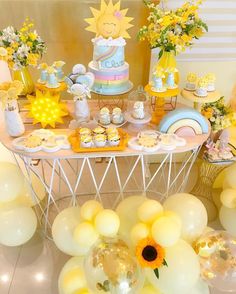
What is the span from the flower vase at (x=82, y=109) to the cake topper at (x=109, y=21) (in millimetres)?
388

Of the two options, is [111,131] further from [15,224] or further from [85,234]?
[15,224]

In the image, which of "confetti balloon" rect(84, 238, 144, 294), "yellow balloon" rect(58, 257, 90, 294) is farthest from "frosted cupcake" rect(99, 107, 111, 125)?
"yellow balloon" rect(58, 257, 90, 294)

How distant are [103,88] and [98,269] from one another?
98cm

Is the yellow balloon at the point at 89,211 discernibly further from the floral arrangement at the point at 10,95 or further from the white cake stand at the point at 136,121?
the floral arrangement at the point at 10,95

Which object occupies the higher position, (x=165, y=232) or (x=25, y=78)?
(x=25, y=78)

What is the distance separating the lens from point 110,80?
174cm

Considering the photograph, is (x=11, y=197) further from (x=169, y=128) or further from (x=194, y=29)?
(x=194, y=29)

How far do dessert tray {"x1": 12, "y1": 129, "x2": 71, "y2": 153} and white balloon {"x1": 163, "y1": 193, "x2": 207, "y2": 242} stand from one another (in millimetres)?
656

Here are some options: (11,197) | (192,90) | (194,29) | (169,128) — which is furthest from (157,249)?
(194,29)

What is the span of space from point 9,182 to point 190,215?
3.30ft

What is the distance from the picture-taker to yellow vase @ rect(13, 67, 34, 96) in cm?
188

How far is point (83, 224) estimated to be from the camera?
1.46 metres

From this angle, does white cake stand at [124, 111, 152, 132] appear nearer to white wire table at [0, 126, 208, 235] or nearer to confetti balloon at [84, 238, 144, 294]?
white wire table at [0, 126, 208, 235]

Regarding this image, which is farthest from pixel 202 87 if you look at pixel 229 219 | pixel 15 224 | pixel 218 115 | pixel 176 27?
pixel 15 224
